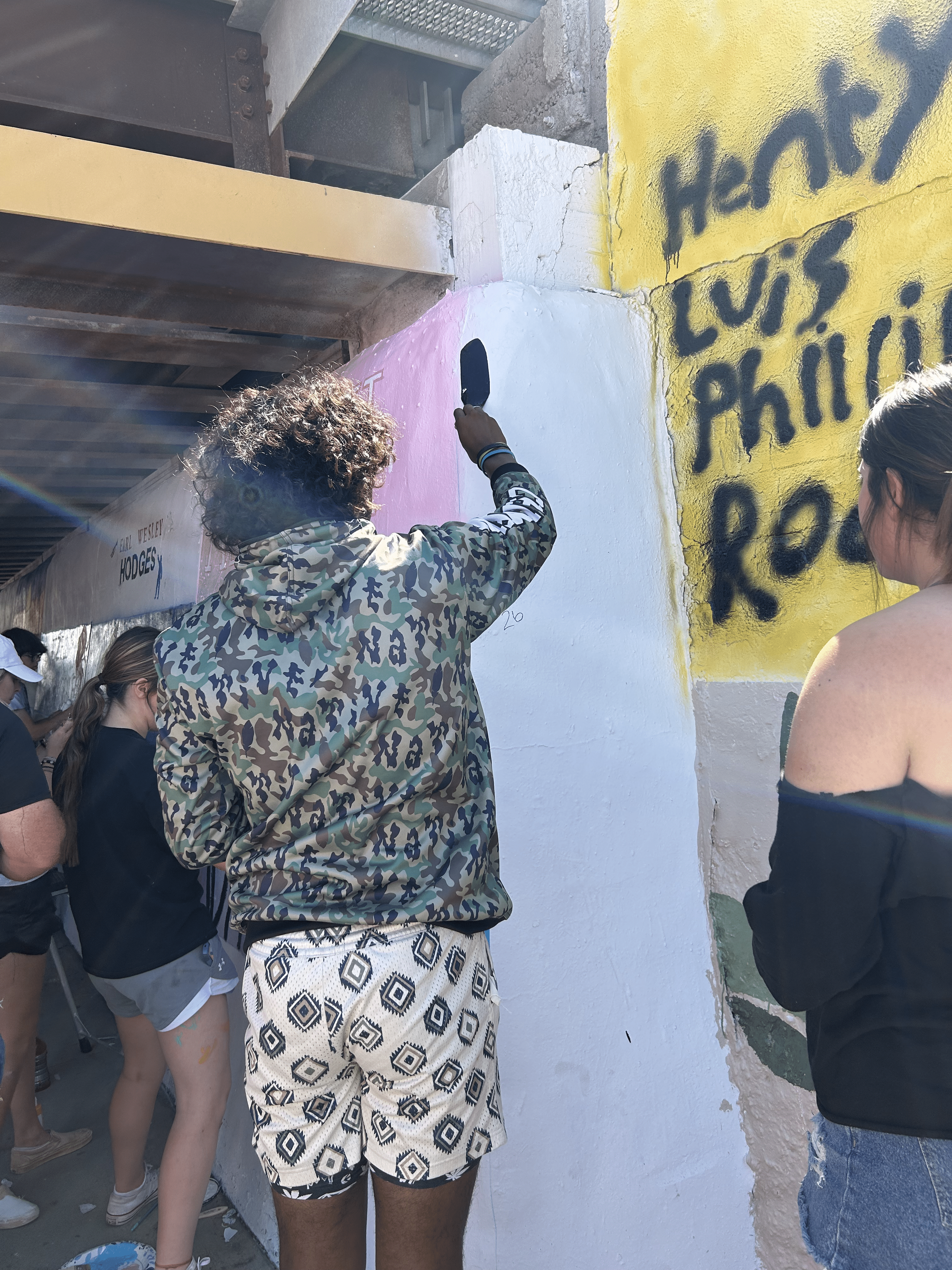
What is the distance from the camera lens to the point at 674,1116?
96.2 inches

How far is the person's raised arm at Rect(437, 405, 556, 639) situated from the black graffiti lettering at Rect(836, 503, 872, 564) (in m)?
0.81

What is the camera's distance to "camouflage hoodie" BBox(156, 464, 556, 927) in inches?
57.4

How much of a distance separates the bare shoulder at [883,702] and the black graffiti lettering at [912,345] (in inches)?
41.7

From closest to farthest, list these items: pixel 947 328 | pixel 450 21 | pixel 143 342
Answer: pixel 947 328
pixel 450 21
pixel 143 342

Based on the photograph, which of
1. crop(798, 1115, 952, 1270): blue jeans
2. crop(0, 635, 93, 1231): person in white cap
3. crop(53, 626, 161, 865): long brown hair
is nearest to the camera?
crop(798, 1115, 952, 1270): blue jeans

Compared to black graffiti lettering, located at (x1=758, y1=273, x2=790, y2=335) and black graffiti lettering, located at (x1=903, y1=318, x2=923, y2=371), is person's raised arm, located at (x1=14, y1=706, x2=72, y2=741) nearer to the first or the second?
black graffiti lettering, located at (x1=758, y1=273, x2=790, y2=335)

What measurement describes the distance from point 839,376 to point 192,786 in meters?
1.77

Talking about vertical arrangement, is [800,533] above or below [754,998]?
above

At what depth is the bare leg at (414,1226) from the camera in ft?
4.81

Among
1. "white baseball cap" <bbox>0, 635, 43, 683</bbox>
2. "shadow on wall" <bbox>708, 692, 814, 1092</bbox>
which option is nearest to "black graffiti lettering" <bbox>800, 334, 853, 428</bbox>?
"shadow on wall" <bbox>708, 692, 814, 1092</bbox>

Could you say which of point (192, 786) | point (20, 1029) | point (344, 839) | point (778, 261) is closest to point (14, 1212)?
point (20, 1029)

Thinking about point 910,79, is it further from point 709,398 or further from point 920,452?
point 920,452

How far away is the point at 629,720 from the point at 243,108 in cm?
229

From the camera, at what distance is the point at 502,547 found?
5.45 ft
